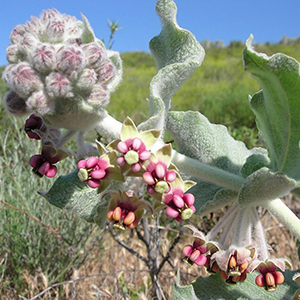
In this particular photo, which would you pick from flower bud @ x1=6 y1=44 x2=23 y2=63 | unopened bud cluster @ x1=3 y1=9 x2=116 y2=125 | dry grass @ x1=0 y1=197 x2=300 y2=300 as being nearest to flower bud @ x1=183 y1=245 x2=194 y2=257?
unopened bud cluster @ x1=3 y1=9 x2=116 y2=125

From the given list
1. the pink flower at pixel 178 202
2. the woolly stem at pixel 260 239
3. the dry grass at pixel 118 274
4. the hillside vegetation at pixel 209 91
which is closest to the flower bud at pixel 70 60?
the pink flower at pixel 178 202

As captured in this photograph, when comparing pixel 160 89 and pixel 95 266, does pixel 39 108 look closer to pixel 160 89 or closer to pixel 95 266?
pixel 160 89

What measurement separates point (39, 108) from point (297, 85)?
68 cm

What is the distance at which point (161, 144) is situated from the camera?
1.14 metres

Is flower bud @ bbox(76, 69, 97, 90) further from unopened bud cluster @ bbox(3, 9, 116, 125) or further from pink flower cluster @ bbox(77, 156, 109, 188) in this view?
pink flower cluster @ bbox(77, 156, 109, 188)

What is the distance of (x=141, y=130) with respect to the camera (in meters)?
1.06

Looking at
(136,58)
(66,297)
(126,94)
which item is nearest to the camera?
(66,297)

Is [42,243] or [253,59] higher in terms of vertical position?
[253,59]

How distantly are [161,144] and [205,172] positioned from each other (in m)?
0.18

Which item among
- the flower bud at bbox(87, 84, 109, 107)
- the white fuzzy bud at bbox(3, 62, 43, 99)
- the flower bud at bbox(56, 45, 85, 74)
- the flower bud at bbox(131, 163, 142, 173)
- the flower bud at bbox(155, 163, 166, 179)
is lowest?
the flower bud at bbox(131, 163, 142, 173)

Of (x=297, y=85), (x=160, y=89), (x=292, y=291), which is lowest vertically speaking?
(x=292, y=291)

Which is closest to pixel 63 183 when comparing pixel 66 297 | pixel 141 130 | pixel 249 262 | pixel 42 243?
pixel 141 130

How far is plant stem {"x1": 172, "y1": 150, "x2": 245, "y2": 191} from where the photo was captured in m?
1.19

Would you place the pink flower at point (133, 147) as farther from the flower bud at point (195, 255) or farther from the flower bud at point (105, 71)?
the flower bud at point (195, 255)
